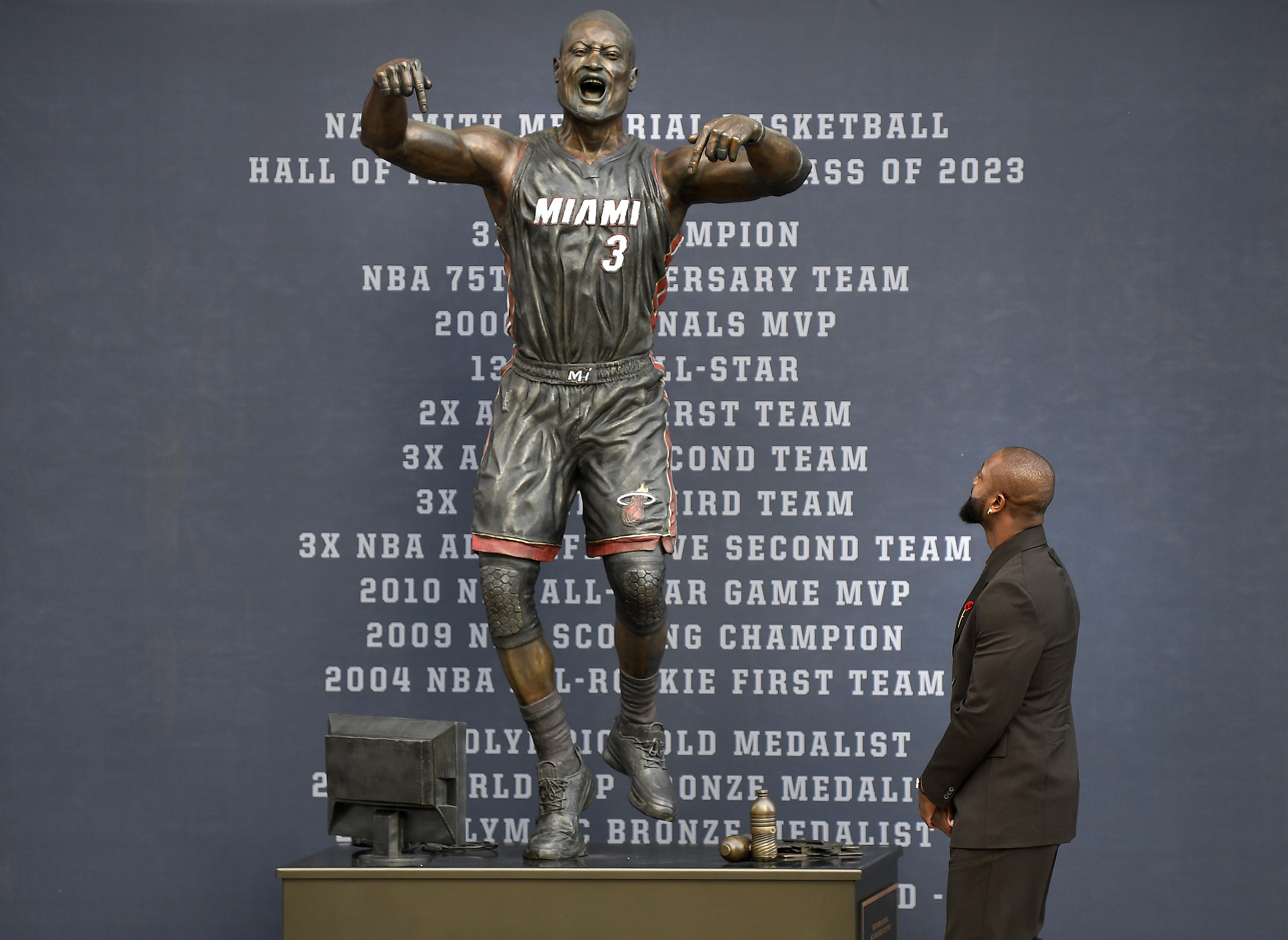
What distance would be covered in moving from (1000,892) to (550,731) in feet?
3.77

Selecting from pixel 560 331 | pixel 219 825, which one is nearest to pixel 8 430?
pixel 219 825

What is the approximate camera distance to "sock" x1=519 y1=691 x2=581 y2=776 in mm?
3574

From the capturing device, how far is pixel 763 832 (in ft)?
11.3

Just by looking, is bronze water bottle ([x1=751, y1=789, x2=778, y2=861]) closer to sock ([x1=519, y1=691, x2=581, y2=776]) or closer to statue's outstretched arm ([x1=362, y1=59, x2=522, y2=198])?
sock ([x1=519, y1=691, x2=581, y2=776])

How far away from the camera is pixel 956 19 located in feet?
→ 15.3

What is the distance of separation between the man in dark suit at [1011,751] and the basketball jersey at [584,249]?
1.12 metres

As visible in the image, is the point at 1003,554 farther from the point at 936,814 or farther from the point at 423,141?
the point at 423,141

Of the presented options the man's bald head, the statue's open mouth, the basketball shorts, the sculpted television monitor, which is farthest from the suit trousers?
the statue's open mouth

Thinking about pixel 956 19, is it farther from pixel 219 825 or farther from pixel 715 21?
pixel 219 825

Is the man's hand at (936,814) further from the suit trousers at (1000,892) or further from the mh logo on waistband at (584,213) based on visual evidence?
the mh logo on waistband at (584,213)

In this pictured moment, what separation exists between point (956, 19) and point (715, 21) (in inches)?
30.9

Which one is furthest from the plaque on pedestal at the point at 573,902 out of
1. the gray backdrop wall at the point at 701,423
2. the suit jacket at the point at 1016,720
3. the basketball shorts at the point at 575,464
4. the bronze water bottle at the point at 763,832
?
the gray backdrop wall at the point at 701,423

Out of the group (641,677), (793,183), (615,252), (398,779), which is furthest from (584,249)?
(398,779)

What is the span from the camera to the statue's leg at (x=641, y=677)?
139 inches
